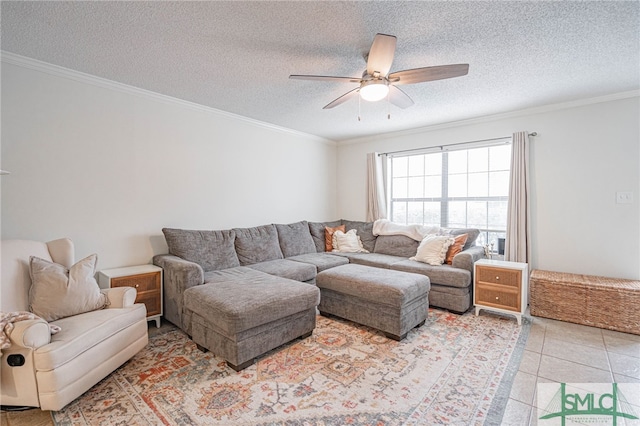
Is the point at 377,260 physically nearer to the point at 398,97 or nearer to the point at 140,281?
the point at 398,97

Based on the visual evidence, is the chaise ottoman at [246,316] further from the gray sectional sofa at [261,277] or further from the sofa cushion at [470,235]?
the sofa cushion at [470,235]

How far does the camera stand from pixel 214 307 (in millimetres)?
2229

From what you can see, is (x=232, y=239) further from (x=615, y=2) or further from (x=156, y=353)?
(x=615, y=2)

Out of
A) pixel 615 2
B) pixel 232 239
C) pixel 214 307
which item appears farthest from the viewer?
pixel 232 239

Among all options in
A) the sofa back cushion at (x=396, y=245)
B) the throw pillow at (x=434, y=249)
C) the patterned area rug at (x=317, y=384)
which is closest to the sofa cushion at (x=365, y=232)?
the sofa back cushion at (x=396, y=245)

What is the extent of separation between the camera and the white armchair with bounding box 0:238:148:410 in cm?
162

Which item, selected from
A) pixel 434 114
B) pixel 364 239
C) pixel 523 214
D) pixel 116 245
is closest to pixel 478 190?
pixel 523 214

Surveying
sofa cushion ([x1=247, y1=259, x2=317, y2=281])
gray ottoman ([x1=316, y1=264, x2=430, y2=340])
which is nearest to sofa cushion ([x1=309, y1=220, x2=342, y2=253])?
sofa cushion ([x1=247, y1=259, x2=317, y2=281])

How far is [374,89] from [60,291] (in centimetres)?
271

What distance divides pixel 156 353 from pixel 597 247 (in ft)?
15.2

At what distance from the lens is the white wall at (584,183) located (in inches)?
124

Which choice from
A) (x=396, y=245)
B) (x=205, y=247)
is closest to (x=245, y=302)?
(x=205, y=247)

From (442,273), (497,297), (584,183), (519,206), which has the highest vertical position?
(584,183)

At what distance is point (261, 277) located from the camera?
293 cm
